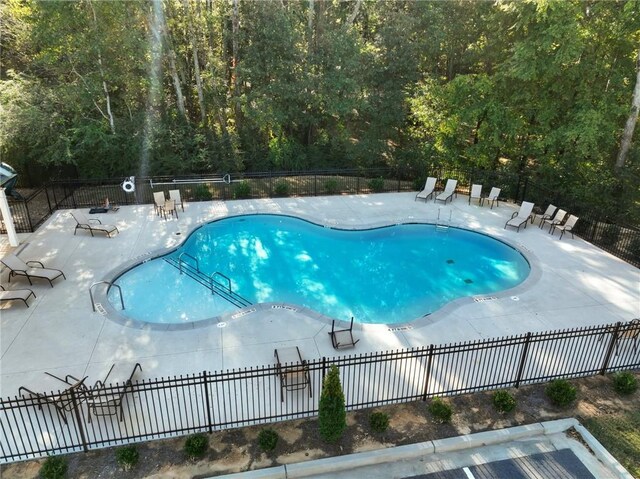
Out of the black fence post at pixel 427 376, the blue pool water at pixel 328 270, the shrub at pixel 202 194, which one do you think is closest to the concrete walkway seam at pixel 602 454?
the black fence post at pixel 427 376

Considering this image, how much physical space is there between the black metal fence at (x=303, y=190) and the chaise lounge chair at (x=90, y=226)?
1505mm

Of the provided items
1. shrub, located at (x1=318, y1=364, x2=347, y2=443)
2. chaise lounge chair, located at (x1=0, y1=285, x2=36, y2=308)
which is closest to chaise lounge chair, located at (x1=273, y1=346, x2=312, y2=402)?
shrub, located at (x1=318, y1=364, x2=347, y2=443)

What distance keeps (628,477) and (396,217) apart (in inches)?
448

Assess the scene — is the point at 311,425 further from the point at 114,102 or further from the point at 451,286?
the point at 114,102

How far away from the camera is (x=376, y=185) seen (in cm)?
1927

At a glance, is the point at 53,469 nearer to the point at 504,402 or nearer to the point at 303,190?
the point at 504,402

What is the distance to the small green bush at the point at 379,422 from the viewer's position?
6746 millimetres

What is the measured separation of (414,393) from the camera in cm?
762

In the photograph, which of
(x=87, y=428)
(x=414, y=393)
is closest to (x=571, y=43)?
(x=414, y=393)

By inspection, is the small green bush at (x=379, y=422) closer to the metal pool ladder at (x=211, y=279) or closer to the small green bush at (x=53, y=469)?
the small green bush at (x=53, y=469)

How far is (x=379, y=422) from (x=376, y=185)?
45.0 feet

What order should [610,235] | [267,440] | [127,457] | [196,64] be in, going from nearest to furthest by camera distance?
1. [127,457]
2. [267,440]
3. [610,235]
4. [196,64]

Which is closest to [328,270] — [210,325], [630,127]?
[210,325]

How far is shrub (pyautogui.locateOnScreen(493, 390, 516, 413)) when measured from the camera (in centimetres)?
714
